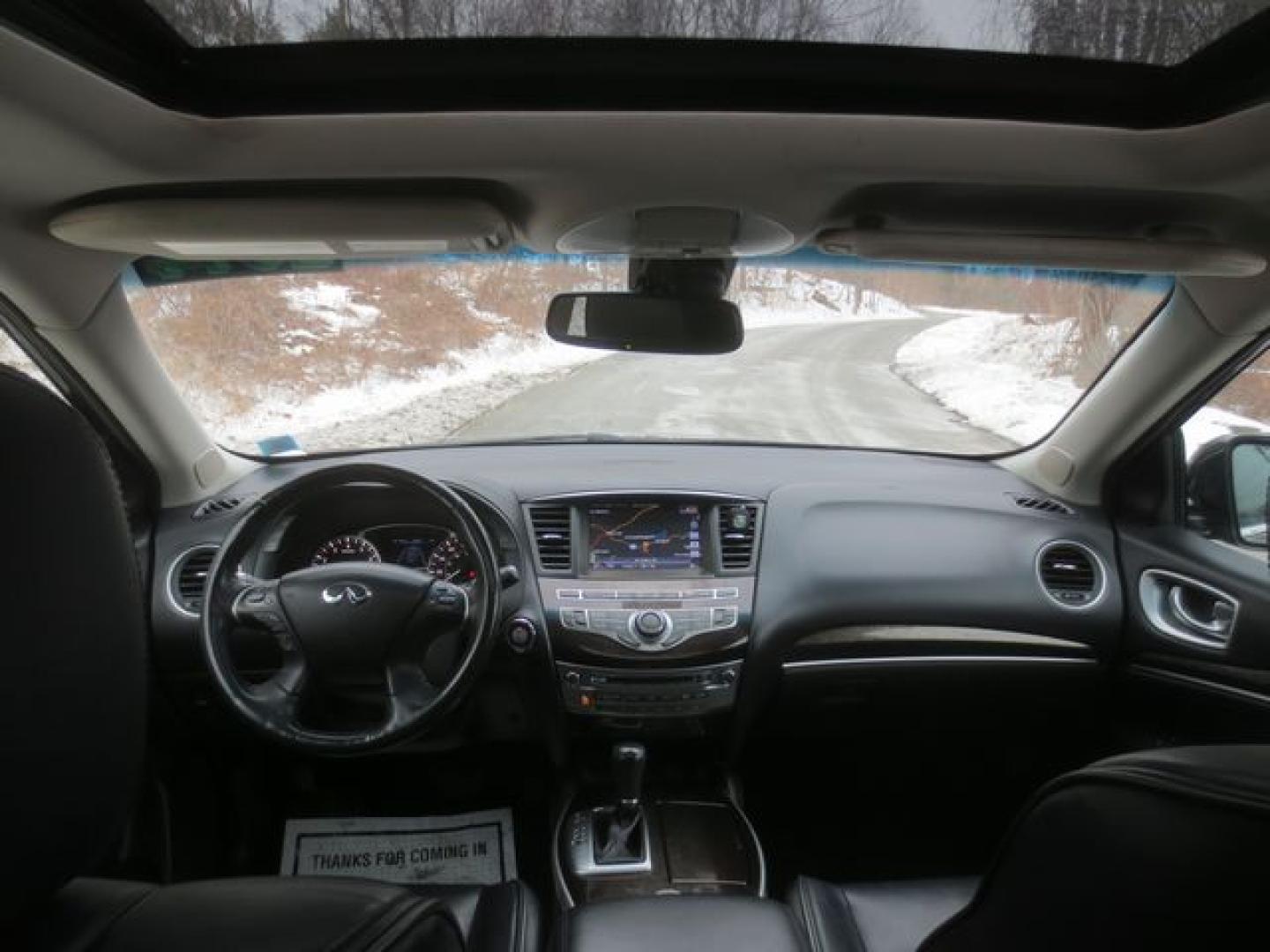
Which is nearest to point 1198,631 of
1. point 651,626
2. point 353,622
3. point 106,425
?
point 651,626

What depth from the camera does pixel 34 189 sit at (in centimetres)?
204

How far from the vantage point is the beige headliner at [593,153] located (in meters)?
1.78

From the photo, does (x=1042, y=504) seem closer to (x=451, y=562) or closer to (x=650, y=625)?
(x=650, y=625)

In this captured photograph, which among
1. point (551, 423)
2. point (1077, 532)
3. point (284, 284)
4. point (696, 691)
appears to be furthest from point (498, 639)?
point (1077, 532)

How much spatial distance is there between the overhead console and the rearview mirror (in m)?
0.67

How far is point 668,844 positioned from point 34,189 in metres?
2.67

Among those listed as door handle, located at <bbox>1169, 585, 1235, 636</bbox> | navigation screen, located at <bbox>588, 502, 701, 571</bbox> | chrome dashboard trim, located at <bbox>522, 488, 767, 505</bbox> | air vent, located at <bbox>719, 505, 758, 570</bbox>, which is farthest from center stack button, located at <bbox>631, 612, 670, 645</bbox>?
door handle, located at <bbox>1169, 585, 1235, 636</bbox>

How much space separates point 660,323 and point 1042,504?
1.70 m

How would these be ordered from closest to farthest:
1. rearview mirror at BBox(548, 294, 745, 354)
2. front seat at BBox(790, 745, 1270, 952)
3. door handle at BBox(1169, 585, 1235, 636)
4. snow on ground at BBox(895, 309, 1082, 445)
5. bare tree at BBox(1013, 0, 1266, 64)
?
front seat at BBox(790, 745, 1270, 952) < bare tree at BBox(1013, 0, 1266, 64) < rearview mirror at BBox(548, 294, 745, 354) < door handle at BBox(1169, 585, 1235, 636) < snow on ground at BBox(895, 309, 1082, 445)

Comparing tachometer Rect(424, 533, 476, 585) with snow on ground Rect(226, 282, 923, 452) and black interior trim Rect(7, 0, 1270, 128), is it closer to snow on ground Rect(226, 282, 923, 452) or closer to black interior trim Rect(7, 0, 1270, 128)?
snow on ground Rect(226, 282, 923, 452)

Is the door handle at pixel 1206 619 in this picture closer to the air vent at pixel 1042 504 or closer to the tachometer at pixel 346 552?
the air vent at pixel 1042 504

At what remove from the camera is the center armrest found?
1.79 metres

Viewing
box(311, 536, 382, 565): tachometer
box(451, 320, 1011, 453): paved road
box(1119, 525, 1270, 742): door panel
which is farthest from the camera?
box(451, 320, 1011, 453): paved road

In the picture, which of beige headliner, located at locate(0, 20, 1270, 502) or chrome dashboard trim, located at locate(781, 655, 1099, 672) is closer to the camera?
beige headliner, located at locate(0, 20, 1270, 502)
